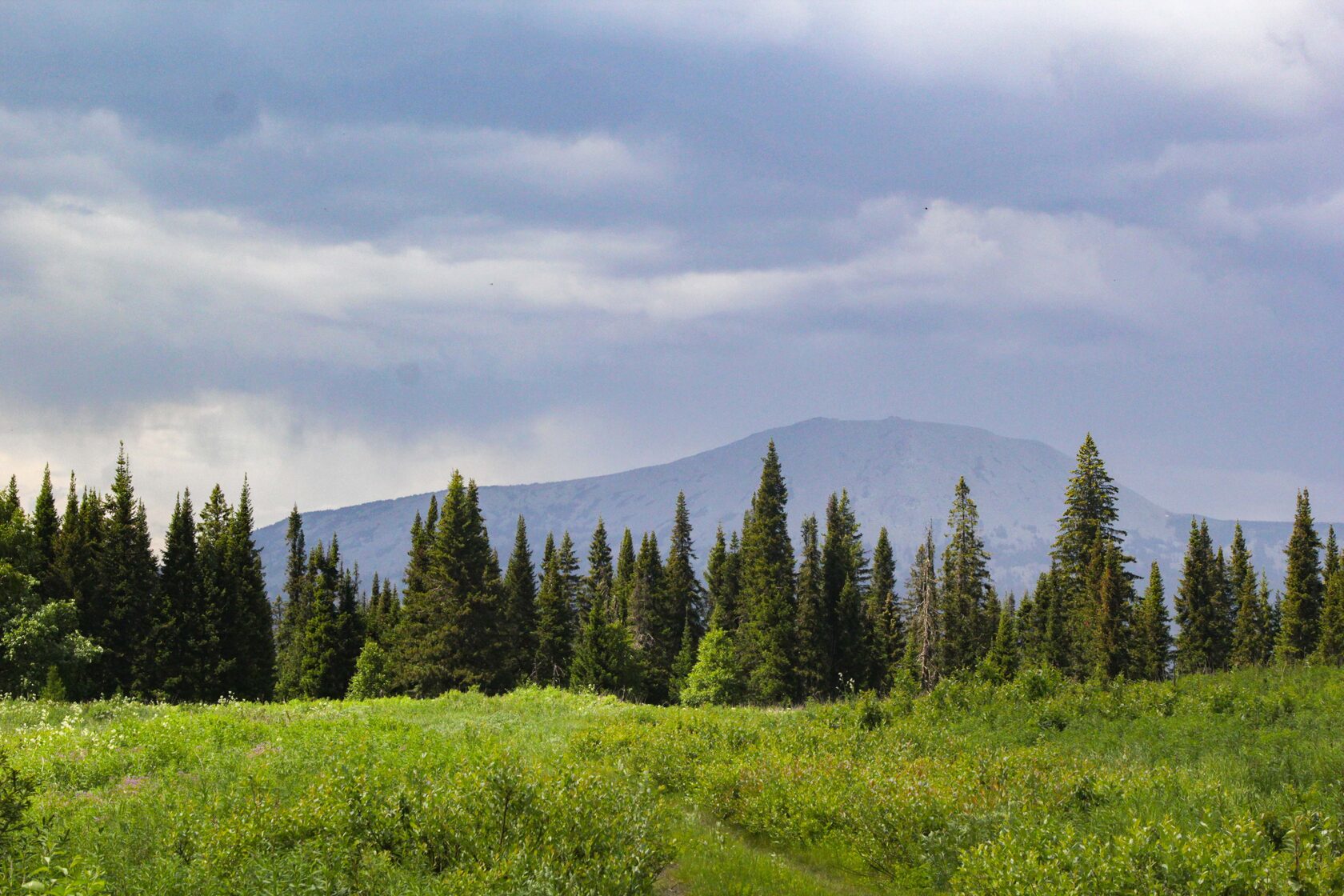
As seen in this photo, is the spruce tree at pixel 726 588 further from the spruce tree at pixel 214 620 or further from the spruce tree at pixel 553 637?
the spruce tree at pixel 214 620

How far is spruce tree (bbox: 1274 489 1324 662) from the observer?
72.2m

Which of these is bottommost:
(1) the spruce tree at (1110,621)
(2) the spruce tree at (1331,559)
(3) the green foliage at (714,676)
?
(3) the green foliage at (714,676)

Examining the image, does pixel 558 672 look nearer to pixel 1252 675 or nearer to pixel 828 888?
pixel 1252 675

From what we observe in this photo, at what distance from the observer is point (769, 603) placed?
64750mm

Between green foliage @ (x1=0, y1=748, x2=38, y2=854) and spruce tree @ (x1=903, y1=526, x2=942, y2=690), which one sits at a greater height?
green foliage @ (x1=0, y1=748, x2=38, y2=854)

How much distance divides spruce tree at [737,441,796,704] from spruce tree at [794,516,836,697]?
85cm

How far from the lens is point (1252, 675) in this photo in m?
21.8

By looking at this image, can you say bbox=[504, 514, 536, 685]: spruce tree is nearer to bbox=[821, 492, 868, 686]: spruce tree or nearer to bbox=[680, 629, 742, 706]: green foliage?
bbox=[680, 629, 742, 706]: green foliage

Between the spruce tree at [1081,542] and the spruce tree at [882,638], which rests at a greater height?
the spruce tree at [1081,542]

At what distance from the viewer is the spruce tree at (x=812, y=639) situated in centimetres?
6494

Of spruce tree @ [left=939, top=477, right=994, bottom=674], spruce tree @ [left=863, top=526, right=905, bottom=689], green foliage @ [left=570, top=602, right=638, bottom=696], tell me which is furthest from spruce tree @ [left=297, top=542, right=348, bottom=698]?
spruce tree @ [left=939, top=477, right=994, bottom=674]

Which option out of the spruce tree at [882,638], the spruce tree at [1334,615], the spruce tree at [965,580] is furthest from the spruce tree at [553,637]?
the spruce tree at [1334,615]

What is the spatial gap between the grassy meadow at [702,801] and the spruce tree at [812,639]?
44.3 meters

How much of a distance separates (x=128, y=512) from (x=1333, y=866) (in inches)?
2315
